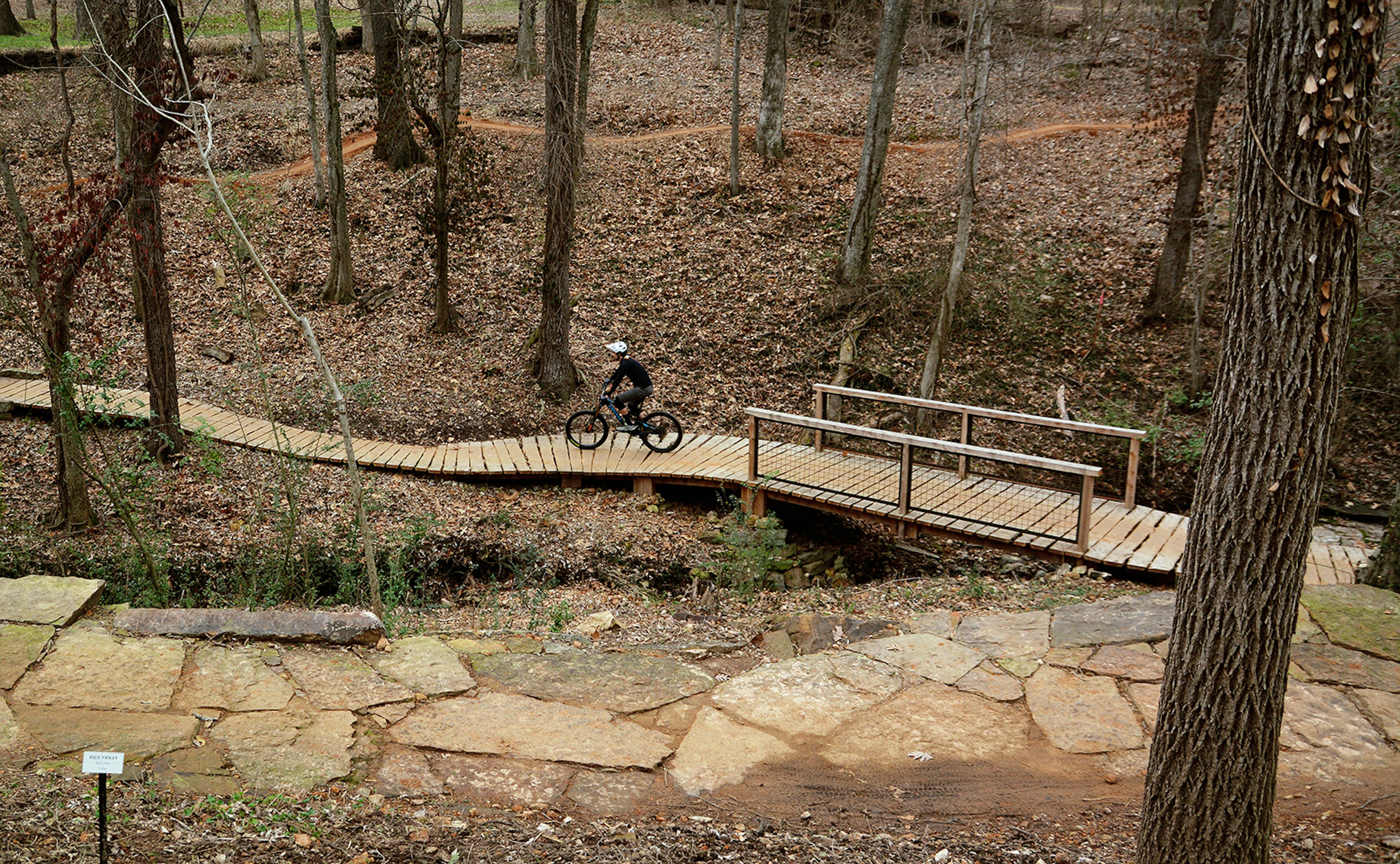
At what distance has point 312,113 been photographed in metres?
16.8

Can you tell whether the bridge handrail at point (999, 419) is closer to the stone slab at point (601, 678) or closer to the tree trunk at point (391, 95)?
the stone slab at point (601, 678)

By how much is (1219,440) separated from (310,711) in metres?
4.43

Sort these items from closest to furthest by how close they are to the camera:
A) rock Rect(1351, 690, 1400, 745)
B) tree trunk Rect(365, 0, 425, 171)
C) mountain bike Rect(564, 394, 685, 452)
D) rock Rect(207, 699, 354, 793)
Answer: rock Rect(207, 699, 354, 793)
rock Rect(1351, 690, 1400, 745)
mountain bike Rect(564, 394, 685, 452)
tree trunk Rect(365, 0, 425, 171)

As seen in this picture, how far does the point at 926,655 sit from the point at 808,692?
101cm

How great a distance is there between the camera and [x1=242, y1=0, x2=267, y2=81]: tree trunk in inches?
835

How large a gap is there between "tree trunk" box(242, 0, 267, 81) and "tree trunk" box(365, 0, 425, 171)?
2.75 meters

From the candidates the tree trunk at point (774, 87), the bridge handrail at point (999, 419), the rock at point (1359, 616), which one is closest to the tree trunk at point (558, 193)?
the bridge handrail at point (999, 419)

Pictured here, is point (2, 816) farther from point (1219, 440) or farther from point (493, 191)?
point (493, 191)

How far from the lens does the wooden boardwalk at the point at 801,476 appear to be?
839cm

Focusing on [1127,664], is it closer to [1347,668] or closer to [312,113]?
[1347,668]

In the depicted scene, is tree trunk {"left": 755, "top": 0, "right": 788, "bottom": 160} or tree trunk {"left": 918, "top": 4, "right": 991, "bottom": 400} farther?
tree trunk {"left": 755, "top": 0, "right": 788, "bottom": 160}

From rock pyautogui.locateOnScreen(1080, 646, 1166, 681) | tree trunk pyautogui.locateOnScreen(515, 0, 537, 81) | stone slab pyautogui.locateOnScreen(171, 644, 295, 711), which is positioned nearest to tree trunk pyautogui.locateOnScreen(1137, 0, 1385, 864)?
rock pyautogui.locateOnScreen(1080, 646, 1166, 681)

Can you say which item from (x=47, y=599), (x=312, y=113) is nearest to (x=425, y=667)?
(x=47, y=599)

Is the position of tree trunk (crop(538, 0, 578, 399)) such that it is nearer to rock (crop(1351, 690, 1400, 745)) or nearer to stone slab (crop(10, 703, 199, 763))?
stone slab (crop(10, 703, 199, 763))
